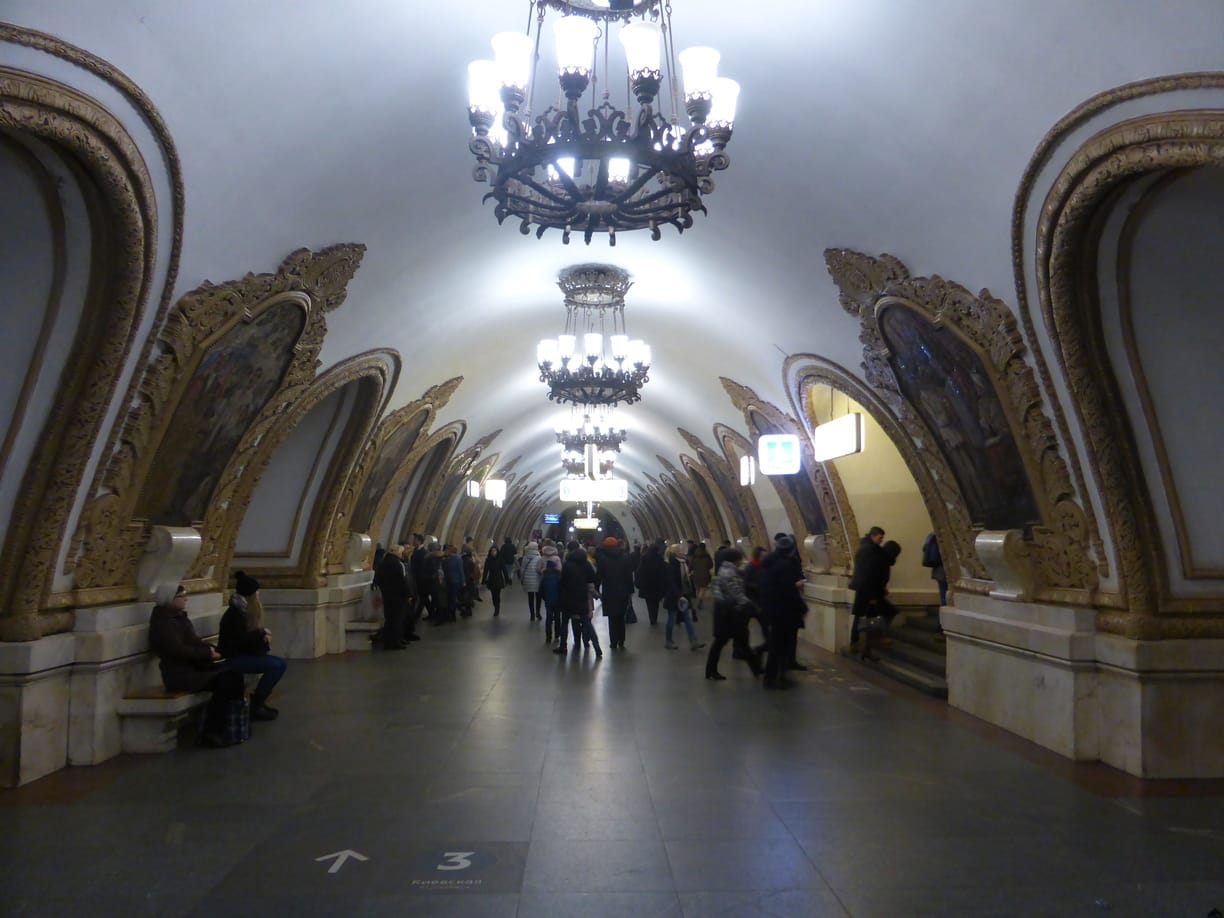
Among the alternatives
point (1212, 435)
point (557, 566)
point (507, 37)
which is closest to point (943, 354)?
point (1212, 435)

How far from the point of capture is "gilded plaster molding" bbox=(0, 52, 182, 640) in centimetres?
441

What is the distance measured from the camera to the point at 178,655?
251 inches

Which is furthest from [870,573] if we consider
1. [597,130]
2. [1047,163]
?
[597,130]

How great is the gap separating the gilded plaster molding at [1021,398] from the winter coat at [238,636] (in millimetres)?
4996

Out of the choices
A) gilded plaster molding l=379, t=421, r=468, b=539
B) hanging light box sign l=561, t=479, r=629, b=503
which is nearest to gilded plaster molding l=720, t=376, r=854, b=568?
gilded plaster molding l=379, t=421, r=468, b=539

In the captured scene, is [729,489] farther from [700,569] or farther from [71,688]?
[71,688]

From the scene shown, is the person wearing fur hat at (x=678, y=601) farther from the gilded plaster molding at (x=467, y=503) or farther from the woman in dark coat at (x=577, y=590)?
the gilded plaster molding at (x=467, y=503)

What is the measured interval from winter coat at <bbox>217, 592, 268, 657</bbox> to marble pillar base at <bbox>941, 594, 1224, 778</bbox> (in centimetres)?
533

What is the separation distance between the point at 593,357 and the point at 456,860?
676cm

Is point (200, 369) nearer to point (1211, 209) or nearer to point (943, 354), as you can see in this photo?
point (943, 354)

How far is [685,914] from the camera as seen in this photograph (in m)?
3.57

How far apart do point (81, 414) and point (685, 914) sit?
14.0 feet

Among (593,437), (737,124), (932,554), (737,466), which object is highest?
(737,124)

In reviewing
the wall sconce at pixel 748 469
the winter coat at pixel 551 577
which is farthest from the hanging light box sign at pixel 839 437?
the wall sconce at pixel 748 469
